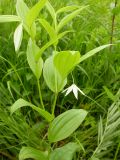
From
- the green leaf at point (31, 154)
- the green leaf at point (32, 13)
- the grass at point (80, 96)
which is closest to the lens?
the green leaf at point (32, 13)

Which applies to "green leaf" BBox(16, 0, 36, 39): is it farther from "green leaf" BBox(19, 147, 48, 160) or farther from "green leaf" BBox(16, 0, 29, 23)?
"green leaf" BBox(19, 147, 48, 160)

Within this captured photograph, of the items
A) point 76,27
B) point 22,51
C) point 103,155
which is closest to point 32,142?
point 103,155

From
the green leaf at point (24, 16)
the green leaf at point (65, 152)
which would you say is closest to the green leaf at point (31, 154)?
the green leaf at point (65, 152)

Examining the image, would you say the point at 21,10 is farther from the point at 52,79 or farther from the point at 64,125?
the point at 64,125

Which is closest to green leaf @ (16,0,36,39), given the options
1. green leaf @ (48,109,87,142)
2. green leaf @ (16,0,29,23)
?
green leaf @ (16,0,29,23)

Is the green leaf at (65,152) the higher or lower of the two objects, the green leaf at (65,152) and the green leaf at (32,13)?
the lower

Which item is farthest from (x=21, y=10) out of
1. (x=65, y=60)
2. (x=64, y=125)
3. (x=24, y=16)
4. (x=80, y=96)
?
(x=80, y=96)

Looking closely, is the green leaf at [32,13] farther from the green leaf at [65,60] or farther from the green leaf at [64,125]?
the green leaf at [64,125]
